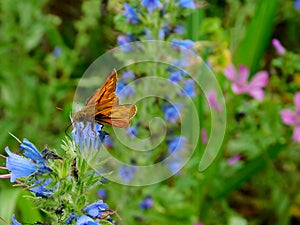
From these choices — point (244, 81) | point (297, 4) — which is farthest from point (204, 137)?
point (297, 4)

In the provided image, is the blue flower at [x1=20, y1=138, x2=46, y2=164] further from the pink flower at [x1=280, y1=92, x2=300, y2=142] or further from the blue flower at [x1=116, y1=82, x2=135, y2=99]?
the pink flower at [x1=280, y1=92, x2=300, y2=142]

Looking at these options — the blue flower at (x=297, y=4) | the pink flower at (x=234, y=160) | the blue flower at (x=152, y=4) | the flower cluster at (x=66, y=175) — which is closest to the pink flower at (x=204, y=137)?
the pink flower at (x=234, y=160)

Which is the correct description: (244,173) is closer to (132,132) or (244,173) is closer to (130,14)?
(132,132)

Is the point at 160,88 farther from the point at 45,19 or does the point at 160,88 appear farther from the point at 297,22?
the point at 297,22

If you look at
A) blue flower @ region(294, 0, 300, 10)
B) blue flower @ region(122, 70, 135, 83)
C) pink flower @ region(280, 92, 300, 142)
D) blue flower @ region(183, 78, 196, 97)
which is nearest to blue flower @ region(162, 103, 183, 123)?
blue flower @ region(183, 78, 196, 97)

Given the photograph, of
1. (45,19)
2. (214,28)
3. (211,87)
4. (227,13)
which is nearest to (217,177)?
(211,87)
